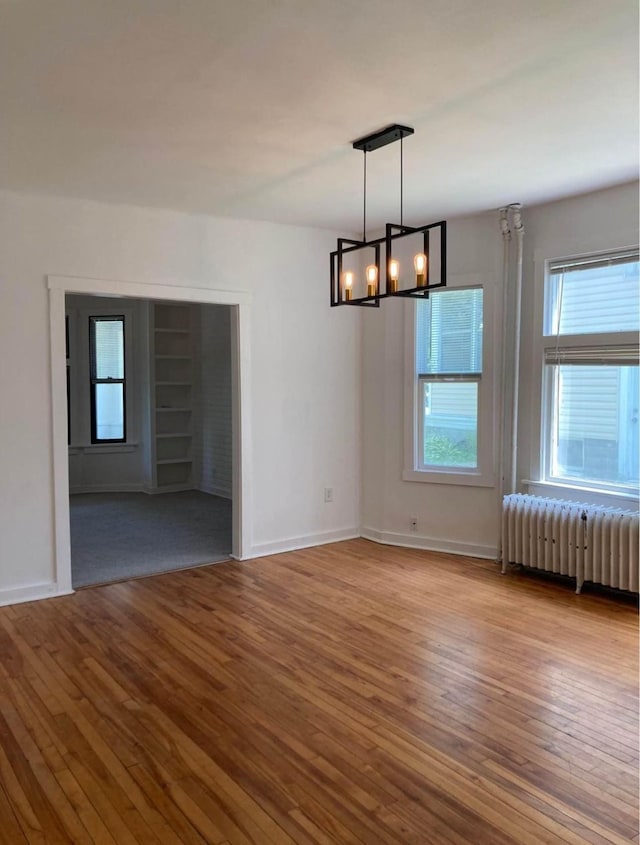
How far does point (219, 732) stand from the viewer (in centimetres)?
277

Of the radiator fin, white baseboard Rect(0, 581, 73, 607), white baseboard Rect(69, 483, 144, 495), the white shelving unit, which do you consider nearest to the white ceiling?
the radiator fin

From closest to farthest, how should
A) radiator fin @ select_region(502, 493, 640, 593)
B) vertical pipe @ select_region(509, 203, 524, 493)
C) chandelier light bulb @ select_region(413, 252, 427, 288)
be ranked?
chandelier light bulb @ select_region(413, 252, 427, 288) → radiator fin @ select_region(502, 493, 640, 593) → vertical pipe @ select_region(509, 203, 524, 493)

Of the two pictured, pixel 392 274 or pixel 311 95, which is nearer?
pixel 311 95

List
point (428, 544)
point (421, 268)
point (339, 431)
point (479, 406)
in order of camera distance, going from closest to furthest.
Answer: point (421, 268), point (479, 406), point (428, 544), point (339, 431)

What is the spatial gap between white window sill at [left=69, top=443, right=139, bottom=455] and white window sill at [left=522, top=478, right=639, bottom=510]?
581cm

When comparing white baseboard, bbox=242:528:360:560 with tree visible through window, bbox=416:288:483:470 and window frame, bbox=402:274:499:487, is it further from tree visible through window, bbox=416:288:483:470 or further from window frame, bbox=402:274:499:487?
tree visible through window, bbox=416:288:483:470

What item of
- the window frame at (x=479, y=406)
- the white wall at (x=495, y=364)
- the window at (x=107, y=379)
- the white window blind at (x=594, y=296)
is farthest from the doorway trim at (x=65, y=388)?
the window at (x=107, y=379)

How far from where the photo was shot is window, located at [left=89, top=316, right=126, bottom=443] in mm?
8922

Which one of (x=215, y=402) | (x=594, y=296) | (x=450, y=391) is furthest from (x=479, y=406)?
(x=215, y=402)

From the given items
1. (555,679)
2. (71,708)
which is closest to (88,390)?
(71,708)

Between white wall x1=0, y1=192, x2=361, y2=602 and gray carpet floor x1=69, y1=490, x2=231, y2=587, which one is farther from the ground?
white wall x1=0, y1=192, x2=361, y2=602

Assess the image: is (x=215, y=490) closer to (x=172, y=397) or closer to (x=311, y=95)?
(x=172, y=397)

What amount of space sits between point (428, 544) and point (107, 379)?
17.8 ft

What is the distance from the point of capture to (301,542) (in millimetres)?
5711
